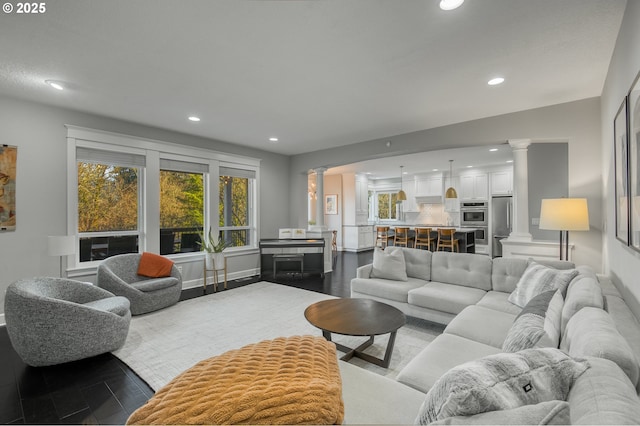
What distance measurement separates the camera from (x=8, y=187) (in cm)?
336

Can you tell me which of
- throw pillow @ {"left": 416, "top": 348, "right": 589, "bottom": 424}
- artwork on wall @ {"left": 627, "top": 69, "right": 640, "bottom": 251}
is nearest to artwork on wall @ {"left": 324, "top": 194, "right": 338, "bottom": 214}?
artwork on wall @ {"left": 627, "top": 69, "right": 640, "bottom": 251}

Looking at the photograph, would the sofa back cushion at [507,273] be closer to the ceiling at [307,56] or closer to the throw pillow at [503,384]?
the ceiling at [307,56]

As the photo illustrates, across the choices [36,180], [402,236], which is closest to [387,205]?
[402,236]

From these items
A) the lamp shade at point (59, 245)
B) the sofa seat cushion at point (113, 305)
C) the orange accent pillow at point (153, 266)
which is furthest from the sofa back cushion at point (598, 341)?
the lamp shade at point (59, 245)

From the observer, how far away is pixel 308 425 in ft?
3.02

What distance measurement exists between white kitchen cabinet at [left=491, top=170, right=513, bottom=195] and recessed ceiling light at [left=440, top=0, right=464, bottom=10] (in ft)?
24.2

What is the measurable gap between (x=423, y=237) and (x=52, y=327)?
293 inches

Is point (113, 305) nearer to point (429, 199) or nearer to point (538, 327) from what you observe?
point (538, 327)

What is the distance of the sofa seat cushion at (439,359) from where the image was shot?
1.52 meters

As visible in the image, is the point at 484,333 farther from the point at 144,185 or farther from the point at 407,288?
the point at 144,185

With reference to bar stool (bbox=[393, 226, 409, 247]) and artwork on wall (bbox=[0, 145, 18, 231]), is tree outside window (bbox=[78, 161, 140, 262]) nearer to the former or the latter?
artwork on wall (bbox=[0, 145, 18, 231])

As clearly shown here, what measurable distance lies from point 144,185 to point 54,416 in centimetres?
341

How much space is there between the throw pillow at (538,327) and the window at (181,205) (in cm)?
479

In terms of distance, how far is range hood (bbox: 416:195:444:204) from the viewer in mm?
9403
